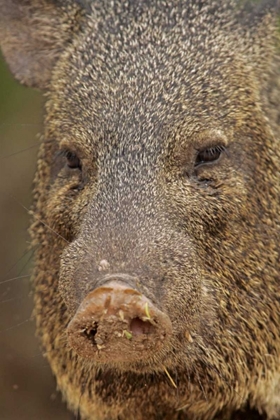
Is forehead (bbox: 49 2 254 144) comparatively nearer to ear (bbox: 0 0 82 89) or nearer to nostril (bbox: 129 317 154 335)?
ear (bbox: 0 0 82 89)

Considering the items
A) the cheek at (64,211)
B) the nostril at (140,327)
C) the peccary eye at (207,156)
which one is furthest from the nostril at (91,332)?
the peccary eye at (207,156)

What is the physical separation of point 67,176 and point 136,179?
0.68 m

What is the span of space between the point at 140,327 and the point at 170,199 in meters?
0.85

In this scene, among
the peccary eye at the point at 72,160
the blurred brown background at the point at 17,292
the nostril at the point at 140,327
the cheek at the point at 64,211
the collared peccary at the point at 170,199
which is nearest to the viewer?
the nostril at the point at 140,327

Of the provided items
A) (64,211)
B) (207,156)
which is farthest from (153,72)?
(64,211)

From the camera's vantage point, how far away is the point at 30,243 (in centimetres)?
646

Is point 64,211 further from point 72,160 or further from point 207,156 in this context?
point 207,156

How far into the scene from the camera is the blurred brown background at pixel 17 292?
1152 centimetres

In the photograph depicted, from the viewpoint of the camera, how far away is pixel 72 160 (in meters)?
5.86

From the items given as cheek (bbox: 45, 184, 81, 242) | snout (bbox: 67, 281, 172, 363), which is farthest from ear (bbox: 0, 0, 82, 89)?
snout (bbox: 67, 281, 172, 363)

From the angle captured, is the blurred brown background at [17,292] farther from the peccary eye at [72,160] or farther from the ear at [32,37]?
the peccary eye at [72,160]

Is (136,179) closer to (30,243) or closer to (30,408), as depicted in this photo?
(30,243)

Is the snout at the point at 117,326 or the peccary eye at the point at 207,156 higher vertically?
the peccary eye at the point at 207,156

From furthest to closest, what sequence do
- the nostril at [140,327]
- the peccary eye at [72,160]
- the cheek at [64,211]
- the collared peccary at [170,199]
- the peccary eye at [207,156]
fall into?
the peccary eye at [72,160], the cheek at [64,211], the peccary eye at [207,156], the collared peccary at [170,199], the nostril at [140,327]
